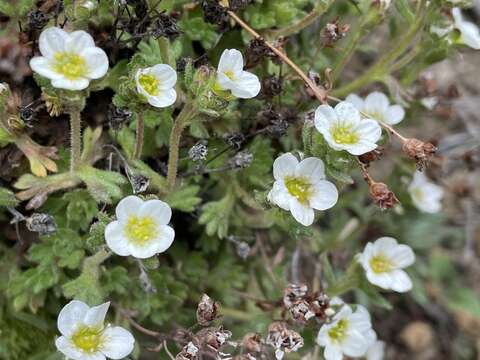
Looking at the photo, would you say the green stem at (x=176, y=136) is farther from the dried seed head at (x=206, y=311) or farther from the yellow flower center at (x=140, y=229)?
the dried seed head at (x=206, y=311)

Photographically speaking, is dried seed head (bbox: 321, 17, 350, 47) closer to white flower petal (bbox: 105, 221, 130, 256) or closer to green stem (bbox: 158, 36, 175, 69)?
green stem (bbox: 158, 36, 175, 69)

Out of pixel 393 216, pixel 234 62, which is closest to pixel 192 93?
pixel 234 62

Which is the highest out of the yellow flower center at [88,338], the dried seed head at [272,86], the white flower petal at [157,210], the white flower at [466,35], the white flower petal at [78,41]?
the white flower at [466,35]

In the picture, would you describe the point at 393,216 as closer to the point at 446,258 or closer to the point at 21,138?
the point at 446,258

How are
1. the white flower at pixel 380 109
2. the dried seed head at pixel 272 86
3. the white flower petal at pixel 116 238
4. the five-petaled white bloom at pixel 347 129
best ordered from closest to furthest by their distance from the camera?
1. the white flower petal at pixel 116 238
2. the five-petaled white bloom at pixel 347 129
3. the dried seed head at pixel 272 86
4. the white flower at pixel 380 109

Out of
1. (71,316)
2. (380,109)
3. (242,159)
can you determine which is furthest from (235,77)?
(71,316)

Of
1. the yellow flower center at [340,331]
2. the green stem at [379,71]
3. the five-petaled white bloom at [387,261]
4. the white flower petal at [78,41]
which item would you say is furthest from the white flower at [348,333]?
the white flower petal at [78,41]

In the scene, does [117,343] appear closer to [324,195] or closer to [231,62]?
[324,195]
